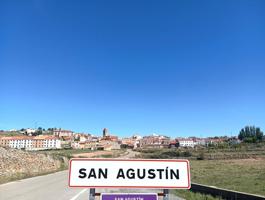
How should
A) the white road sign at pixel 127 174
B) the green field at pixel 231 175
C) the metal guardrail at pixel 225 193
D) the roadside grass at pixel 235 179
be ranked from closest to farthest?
the white road sign at pixel 127 174, the metal guardrail at pixel 225 193, the green field at pixel 231 175, the roadside grass at pixel 235 179

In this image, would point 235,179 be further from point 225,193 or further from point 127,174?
point 127,174

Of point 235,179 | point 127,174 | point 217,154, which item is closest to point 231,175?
point 235,179

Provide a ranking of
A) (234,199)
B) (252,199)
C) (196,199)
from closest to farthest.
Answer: (252,199) → (234,199) → (196,199)

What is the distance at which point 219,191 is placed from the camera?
13.6 metres

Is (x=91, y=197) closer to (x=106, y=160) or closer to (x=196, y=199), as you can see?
(x=106, y=160)

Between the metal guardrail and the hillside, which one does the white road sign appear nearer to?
the metal guardrail

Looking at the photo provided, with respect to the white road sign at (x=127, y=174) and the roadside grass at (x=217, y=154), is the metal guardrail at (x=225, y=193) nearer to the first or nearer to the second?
the white road sign at (x=127, y=174)

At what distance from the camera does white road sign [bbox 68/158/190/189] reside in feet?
11.8

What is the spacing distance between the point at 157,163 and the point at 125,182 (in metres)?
0.44

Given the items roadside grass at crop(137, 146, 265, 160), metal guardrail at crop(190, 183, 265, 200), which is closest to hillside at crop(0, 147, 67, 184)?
metal guardrail at crop(190, 183, 265, 200)

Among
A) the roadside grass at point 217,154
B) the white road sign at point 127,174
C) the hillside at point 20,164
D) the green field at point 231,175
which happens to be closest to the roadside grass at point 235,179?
the green field at point 231,175

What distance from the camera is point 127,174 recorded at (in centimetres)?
363

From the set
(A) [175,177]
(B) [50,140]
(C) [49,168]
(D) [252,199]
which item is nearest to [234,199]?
(D) [252,199]

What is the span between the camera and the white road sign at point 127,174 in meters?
3.60
